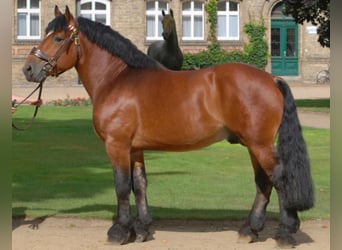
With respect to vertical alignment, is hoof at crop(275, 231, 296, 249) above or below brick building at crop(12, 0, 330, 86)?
below

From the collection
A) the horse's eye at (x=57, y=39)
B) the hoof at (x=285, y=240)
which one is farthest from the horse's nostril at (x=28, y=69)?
the hoof at (x=285, y=240)

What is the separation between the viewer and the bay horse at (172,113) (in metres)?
6.52

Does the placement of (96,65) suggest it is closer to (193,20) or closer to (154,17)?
(154,17)

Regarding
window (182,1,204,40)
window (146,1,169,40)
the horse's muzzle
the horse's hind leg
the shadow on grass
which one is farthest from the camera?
window (182,1,204,40)

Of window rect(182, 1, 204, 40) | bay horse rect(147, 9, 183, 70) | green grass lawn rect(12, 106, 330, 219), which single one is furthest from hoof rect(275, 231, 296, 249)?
window rect(182, 1, 204, 40)

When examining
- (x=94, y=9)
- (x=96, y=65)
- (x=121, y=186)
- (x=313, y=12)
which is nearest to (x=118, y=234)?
(x=121, y=186)

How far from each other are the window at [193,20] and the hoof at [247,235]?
3698 centimetres

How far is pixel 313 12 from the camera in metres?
25.5

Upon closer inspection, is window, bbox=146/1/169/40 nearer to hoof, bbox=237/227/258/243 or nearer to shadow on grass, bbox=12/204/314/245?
shadow on grass, bbox=12/204/314/245

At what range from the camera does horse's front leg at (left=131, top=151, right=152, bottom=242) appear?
7225 mm

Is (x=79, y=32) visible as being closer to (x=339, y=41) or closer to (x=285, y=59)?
(x=339, y=41)

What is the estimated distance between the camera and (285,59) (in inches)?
1747

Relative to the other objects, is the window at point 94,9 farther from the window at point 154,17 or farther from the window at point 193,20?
the window at point 193,20

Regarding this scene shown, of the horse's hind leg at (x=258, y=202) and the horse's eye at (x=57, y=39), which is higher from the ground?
the horse's eye at (x=57, y=39)
